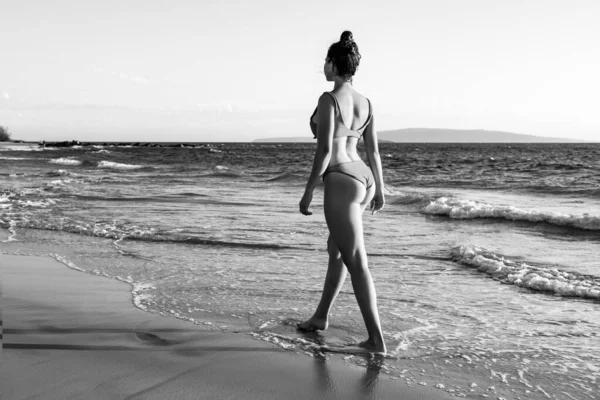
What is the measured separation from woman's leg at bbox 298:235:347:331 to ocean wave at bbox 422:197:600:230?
7757 millimetres

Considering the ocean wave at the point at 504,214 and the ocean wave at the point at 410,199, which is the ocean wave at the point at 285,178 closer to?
the ocean wave at the point at 410,199

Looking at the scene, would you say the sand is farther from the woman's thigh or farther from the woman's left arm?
the woman's left arm

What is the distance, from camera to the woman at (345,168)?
12.8ft

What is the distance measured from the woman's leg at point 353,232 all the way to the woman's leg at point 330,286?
29cm

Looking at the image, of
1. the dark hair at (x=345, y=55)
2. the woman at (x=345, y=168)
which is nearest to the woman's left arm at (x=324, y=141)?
the woman at (x=345, y=168)

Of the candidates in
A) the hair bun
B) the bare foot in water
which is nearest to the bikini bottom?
the hair bun

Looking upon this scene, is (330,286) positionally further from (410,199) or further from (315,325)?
(410,199)

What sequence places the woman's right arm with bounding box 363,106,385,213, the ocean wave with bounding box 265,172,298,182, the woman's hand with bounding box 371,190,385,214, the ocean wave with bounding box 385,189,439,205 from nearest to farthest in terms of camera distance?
the woman's right arm with bounding box 363,106,385,213 → the woman's hand with bounding box 371,190,385,214 → the ocean wave with bounding box 385,189,439,205 → the ocean wave with bounding box 265,172,298,182

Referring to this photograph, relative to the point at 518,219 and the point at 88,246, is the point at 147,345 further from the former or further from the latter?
the point at 518,219

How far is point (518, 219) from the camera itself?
1193 cm

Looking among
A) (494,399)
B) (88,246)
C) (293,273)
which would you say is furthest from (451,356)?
(88,246)

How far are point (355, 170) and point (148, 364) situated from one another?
1.71 meters

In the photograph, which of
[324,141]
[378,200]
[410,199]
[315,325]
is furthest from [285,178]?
[324,141]

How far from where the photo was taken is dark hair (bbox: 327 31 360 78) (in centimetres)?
399
